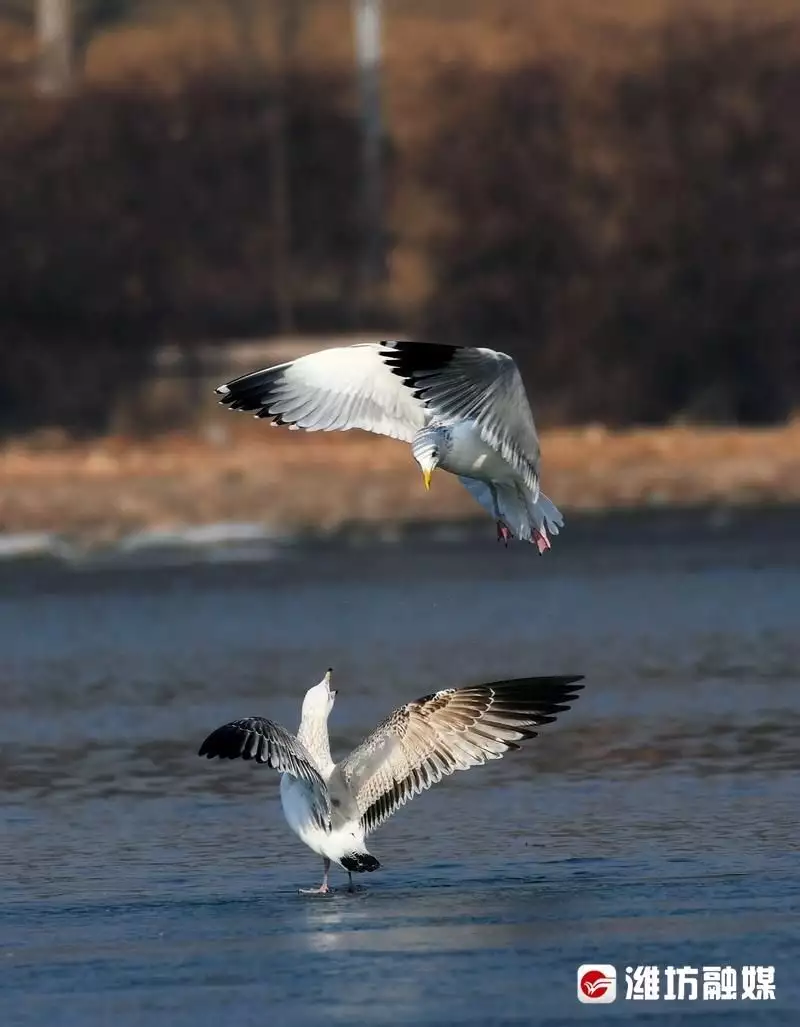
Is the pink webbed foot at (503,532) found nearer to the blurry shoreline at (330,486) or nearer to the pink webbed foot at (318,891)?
the pink webbed foot at (318,891)

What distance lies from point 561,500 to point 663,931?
1456 centimetres

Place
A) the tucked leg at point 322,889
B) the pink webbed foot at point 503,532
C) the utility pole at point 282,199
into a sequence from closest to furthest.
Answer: the tucked leg at point 322,889, the pink webbed foot at point 503,532, the utility pole at point 282,199

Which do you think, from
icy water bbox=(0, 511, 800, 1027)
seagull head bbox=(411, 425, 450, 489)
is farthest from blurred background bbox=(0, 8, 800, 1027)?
seagull head bbox=(411, 425, 450, 489)

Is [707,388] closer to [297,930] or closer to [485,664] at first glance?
[485,664]

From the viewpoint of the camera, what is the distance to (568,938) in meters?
8.96

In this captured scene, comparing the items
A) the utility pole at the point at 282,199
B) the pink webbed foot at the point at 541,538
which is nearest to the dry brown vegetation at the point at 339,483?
the utility pole at the point at 282,199

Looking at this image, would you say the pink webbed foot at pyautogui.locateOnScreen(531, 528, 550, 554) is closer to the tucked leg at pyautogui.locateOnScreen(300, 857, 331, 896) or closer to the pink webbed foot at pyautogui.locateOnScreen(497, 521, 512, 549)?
the pink webbed foot at pyautogui.locateOnScreen(497, 521, 512, 549)

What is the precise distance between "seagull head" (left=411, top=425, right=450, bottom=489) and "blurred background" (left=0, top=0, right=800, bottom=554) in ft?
52.6

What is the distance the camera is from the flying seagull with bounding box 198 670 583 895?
975 centimetres

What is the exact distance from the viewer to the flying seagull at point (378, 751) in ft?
32.0

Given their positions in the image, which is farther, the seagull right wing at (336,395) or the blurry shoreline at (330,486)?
the blurry shoreline at (330,486)

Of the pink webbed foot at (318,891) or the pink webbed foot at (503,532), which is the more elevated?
the pink webbed foot at (503,532)

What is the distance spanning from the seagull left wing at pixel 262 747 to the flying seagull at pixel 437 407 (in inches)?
47.5

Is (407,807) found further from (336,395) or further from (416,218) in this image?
(416,218)
